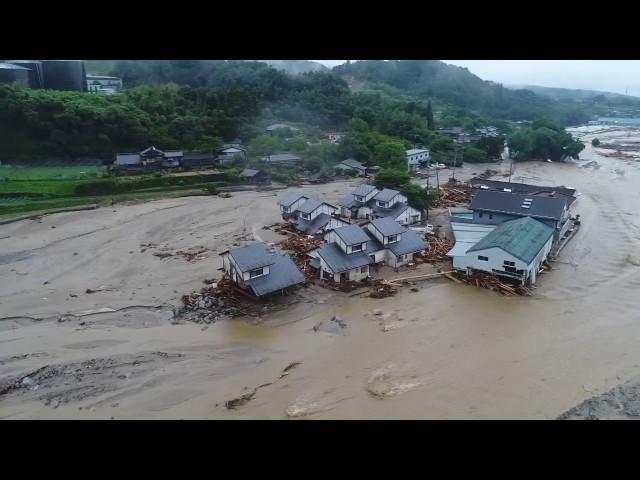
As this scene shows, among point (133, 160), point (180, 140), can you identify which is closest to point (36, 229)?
point (133, 160)

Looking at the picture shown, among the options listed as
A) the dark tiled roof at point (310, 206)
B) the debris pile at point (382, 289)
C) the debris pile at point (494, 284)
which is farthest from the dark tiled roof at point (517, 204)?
the debris pile at point (382, 289)

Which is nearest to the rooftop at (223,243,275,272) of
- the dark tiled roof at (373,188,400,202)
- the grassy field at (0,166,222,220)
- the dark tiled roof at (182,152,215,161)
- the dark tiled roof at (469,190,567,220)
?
the dark tiled roof at (373,188,400,202)

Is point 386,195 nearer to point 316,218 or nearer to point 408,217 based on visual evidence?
point 408,217

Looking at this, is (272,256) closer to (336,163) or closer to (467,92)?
(336,163)

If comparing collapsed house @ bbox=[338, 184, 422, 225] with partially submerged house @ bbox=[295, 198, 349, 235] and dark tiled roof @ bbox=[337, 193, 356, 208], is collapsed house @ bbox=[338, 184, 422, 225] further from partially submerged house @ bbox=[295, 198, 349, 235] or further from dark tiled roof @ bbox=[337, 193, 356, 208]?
partially submerged house @ bbox=[295, 198, 349, 235]

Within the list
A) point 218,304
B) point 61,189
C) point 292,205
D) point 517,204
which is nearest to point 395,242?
point 517,204

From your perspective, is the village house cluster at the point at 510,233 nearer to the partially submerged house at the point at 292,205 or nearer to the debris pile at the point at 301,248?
the debris pile at the point at 301,248
